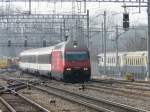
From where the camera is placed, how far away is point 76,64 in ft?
125

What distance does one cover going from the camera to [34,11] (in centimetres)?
5778

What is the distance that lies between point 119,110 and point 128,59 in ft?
156

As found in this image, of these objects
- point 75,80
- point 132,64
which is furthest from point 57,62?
point 132,64

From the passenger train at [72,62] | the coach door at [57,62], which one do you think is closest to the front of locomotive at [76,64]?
the passenger train at [72,62]

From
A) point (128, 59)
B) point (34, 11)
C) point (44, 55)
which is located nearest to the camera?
point (44, 55)

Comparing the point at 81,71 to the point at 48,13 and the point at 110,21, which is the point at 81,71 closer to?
the point at 48,13

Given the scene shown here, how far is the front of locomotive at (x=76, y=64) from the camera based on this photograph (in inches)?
1484

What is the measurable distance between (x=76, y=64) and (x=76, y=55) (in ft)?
2.37

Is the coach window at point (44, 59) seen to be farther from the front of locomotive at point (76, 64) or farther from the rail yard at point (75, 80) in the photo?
the front of locomotive at point (76, 64)

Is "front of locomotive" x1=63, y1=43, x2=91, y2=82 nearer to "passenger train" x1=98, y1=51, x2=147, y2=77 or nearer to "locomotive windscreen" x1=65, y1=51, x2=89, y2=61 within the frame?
"locomotive windscreen" x1=65, y1=51, x2=89, y2=61

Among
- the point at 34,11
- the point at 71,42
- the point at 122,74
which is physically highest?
the point at 34,11

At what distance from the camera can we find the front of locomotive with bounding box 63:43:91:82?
37.7 m

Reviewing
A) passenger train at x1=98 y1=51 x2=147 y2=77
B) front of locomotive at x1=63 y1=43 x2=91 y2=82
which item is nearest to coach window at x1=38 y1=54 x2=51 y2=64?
front of locomotive at x1=63 y1=43 x2=91 y2=82

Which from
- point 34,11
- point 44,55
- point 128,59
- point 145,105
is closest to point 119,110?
point 145,105
